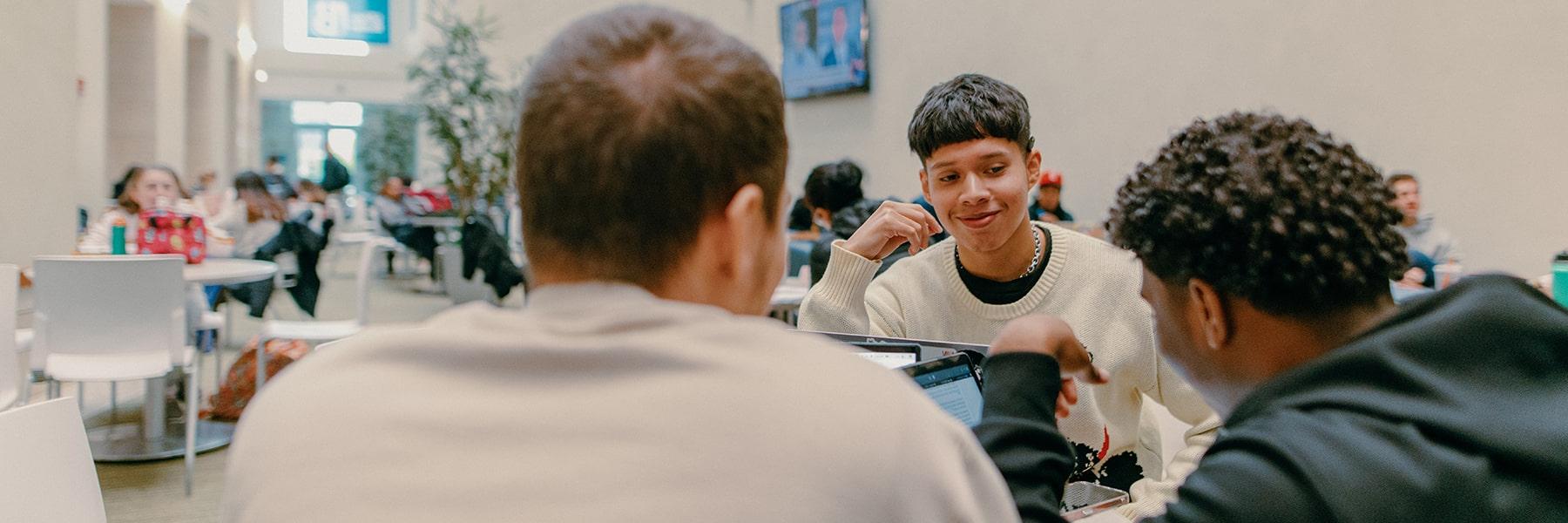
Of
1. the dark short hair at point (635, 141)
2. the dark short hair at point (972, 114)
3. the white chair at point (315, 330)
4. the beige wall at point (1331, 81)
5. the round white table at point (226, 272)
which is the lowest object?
the white chair at point (315, 330)

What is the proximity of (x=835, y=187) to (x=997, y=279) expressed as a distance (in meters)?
3.22

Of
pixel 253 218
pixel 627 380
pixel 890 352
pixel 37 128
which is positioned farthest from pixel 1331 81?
pixel 37 128

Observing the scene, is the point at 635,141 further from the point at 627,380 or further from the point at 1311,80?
the point at 1311,80

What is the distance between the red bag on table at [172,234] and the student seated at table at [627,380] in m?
4.23

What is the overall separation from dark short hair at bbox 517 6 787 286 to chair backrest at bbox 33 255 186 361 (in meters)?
3.56

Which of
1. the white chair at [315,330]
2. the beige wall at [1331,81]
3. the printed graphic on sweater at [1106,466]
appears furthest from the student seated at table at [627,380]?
the white chair at [315,330]

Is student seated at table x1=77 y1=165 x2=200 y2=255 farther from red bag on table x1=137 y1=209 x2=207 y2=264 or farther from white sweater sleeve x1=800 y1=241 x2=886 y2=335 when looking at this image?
white sweater sleeve x1=800 y1=241 x2=886 y2=335

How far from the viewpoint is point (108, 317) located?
3707mm

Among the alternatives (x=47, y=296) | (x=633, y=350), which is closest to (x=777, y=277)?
(x=633, y=350)

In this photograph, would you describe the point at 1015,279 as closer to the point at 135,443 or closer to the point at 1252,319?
the point at 1252,319

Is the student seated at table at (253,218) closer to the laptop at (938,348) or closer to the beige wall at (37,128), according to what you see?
the beige wall at (37,128)

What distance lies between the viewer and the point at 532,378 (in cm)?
65

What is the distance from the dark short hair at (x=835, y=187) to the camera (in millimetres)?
4887

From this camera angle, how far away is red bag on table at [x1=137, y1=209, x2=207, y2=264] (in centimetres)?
436
